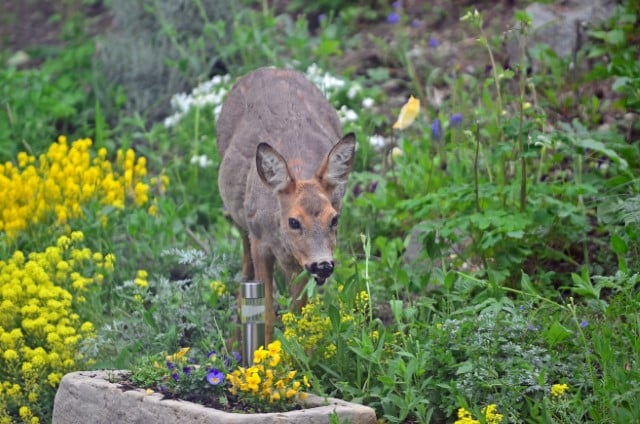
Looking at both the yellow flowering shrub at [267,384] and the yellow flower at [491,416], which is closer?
the yellow flower at [491,416]

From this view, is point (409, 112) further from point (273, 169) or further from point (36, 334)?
point (36, 334)

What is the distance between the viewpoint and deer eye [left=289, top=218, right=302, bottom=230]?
18.2 feet

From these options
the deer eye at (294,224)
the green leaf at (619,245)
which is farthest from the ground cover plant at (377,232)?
the deer eye at (294,224)

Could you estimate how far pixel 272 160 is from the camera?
5.68 meters

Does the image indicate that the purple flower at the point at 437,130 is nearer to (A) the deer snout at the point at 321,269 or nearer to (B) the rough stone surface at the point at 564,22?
(B) the rough stone surface at the point at 564,22

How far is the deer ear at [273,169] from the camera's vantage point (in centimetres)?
564

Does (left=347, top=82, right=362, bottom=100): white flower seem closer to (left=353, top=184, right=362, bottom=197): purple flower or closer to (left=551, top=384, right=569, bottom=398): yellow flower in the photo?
(left=353, top=184, right=362, bottom=197): purple flower

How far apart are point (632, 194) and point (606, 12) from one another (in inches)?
130

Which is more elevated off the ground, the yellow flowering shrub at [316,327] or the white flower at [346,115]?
the white flower at [346,115]

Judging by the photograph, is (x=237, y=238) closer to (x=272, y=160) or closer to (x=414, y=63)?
(x=272, y=160)

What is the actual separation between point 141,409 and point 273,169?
1.32m

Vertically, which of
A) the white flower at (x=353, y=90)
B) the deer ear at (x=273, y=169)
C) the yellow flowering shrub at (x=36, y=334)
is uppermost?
the deer ear at (x=273, y=169)

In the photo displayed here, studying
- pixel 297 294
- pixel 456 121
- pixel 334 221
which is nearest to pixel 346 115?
pixel 456 121

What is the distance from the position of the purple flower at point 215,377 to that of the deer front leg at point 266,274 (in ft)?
2.55
